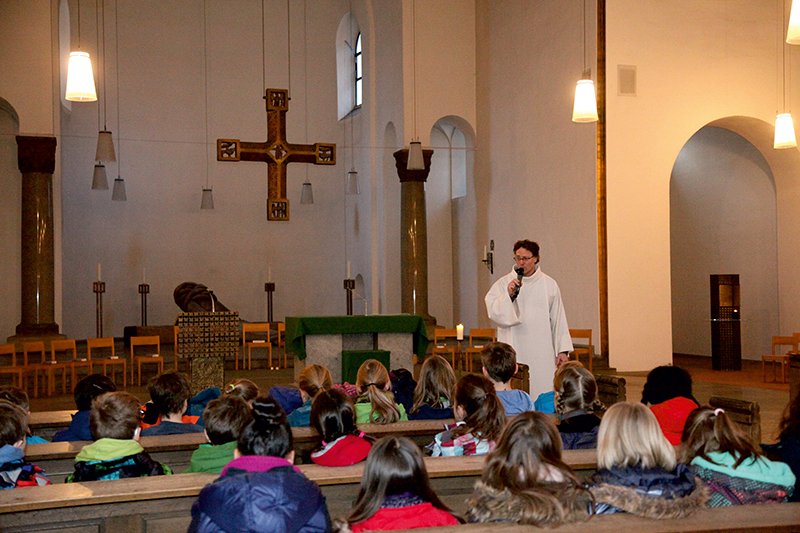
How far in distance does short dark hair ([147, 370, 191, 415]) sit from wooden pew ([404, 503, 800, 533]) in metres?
2.57

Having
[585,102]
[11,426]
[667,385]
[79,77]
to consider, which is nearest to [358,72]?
[585,102]

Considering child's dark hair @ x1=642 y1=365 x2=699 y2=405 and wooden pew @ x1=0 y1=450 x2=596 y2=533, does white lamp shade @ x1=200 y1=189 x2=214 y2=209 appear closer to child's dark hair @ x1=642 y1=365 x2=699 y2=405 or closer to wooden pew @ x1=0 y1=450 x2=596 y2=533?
child's dark hair @ x1=642 y1=365 x2=699 y2=405

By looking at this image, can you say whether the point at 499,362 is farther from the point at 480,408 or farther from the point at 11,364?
the point at 11,364

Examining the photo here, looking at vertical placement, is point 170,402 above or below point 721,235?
below

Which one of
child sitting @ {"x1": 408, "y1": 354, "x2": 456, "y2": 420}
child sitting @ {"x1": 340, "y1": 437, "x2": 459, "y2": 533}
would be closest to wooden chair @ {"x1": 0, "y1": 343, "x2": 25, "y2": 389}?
child sitting @ {"x1": 408, "y1": 354, "x2": 456, "y2": 420}

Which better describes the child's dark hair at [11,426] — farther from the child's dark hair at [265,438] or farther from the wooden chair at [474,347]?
the wooden chair at [474,347]

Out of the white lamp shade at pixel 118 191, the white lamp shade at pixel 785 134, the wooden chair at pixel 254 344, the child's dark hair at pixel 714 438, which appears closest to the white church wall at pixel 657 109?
the white lamp shade at pixel 785 134

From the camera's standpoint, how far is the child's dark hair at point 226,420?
3602 mm

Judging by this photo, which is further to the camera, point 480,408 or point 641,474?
point 480,408

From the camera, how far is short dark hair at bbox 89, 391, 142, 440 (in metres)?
3.59

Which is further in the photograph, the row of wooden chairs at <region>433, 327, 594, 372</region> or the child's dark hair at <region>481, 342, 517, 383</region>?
the row of wooden chairs at <region>433, 327, 594, 372</region>

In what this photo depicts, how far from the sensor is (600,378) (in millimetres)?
5621

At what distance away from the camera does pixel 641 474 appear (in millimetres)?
2834

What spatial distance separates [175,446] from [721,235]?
1201cm
